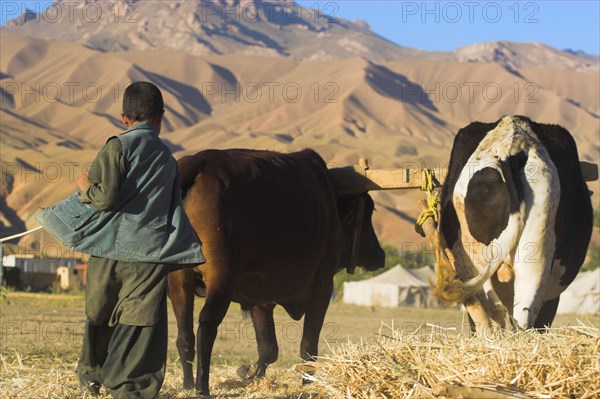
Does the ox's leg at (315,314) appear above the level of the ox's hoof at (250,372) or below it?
above

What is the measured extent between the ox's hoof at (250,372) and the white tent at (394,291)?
97.2 ft

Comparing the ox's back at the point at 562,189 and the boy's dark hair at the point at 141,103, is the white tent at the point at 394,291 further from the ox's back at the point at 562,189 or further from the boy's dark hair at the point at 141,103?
the boy's dark hair at the point at 141,103

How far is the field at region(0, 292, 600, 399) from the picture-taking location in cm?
697

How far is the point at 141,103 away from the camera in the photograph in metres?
6.43

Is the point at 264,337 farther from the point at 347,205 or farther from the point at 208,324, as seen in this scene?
the point at 208,324

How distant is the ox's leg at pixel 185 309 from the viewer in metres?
8.46

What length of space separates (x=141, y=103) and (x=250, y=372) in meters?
4.30

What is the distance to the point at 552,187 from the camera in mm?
7320

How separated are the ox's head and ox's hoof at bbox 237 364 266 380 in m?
1.70

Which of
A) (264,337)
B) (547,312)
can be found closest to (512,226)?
(547,312)

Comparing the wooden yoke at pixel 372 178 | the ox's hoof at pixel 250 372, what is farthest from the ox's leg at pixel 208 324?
the wooden yoke at pixel 372 178

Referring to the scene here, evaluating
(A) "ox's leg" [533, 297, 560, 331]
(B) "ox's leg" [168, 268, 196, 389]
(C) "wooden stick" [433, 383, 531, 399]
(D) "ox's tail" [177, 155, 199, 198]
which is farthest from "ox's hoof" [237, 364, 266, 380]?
(C) "wooden stick" [433, 383, 531, 399]

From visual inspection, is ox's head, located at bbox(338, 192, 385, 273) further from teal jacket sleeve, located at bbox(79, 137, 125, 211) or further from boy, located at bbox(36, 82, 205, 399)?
teal jacket sleeve, located at bbox(79, 137, 125, 211)

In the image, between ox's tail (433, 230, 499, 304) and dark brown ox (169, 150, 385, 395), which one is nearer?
ox's tail (433, 230, 499, 304)
